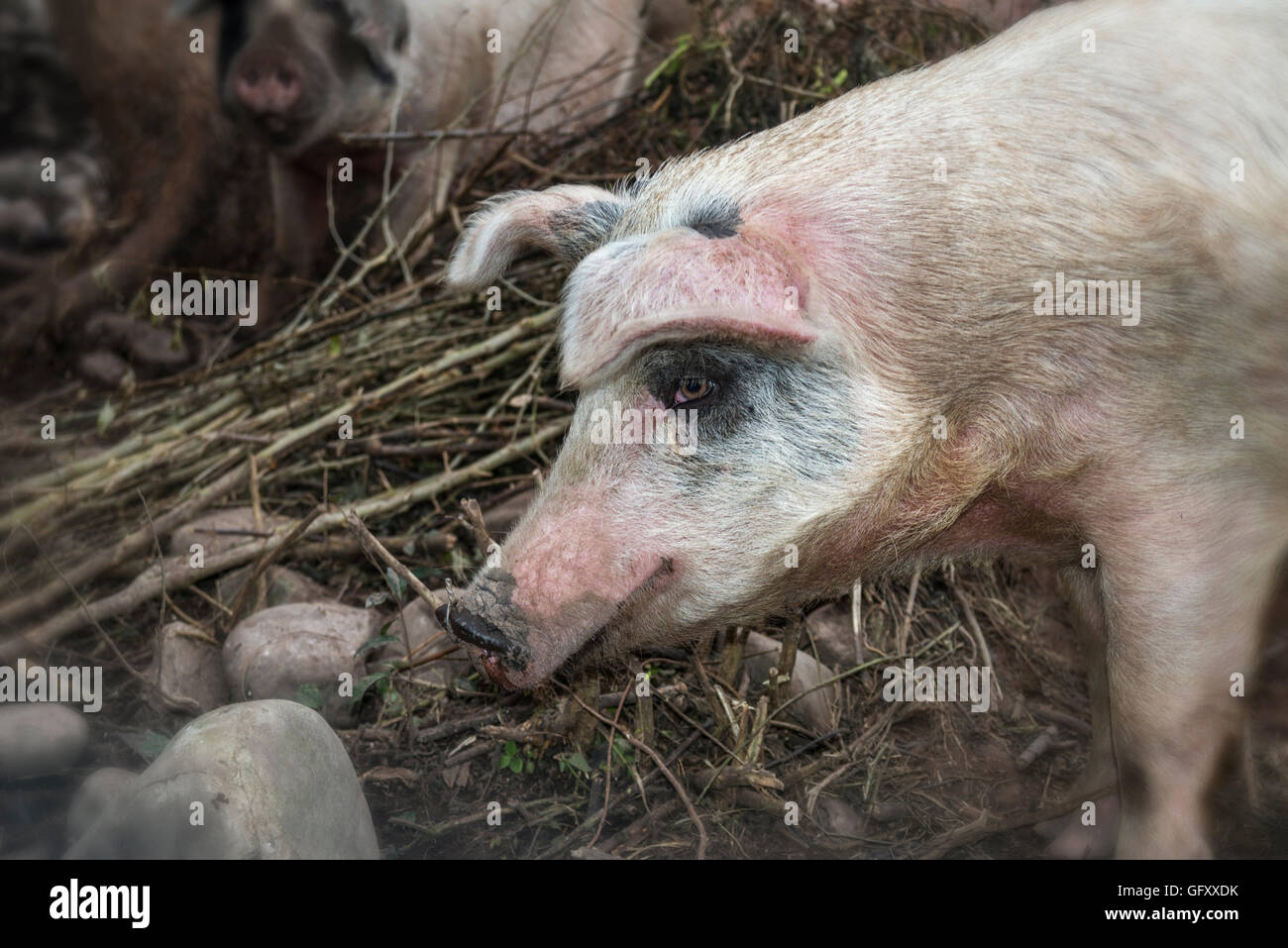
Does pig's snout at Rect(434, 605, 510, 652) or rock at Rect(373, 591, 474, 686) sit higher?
rock at Rect(373, 591, 474, 686)

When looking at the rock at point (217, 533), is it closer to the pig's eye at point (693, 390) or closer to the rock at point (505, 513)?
the rock at point (505, 513)

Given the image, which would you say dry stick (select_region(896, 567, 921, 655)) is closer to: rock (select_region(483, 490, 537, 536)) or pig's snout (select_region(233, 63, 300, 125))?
rock (select_region(483, 490, 537, 536))

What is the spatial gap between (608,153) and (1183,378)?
262 centimetres

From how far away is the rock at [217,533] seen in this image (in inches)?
138

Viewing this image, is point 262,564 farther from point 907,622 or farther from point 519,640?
point 907,622

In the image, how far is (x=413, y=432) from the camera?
3926mm

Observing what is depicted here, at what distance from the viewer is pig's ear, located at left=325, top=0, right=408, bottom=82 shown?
5129 mm

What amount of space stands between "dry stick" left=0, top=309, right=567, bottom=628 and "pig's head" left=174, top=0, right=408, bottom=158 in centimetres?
173

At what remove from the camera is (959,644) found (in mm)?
3395

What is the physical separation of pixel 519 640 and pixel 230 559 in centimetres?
140

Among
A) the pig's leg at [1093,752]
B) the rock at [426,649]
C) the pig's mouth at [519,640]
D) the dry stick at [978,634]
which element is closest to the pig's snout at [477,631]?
the pig's mouth at [519,640]

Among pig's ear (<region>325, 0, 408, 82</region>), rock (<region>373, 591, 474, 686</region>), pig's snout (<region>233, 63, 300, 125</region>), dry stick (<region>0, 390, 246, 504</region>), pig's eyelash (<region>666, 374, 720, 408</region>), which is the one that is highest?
pig's ear (<region>325, 0, 408, 82</region>)

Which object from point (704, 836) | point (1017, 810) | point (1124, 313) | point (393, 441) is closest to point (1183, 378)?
point (1124, 313)

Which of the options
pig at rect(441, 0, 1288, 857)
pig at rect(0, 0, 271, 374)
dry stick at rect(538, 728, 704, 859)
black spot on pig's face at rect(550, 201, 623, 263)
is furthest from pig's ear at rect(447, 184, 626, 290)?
pig at rect(0, 0, 271, 374)
